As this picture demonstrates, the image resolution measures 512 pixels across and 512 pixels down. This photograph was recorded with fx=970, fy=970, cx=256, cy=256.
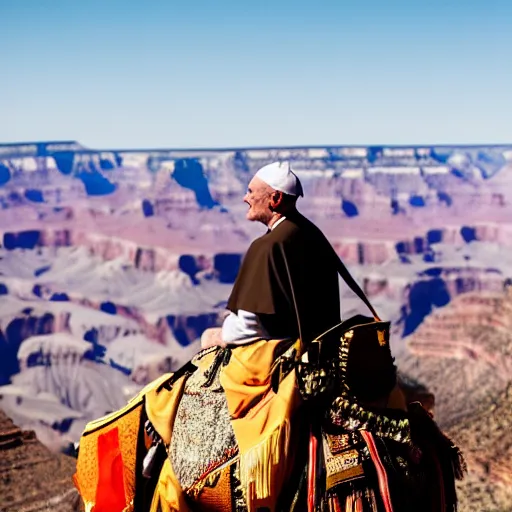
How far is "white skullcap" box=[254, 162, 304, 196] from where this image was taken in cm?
508

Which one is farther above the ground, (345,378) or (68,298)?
(345,378)

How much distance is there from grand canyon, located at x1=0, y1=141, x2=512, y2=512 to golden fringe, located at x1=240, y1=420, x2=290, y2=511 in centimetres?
111

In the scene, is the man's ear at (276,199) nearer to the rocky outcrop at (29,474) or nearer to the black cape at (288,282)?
the black cape at (288,282)

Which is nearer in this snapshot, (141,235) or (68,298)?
(68,298)

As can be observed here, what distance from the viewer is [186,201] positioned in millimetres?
194625

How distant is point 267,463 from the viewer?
4781mm

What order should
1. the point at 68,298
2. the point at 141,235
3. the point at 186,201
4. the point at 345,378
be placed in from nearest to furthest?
the point at 345,378, the point at 68,298, the point at 141,235, the point at 186,201

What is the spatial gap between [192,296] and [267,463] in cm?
13299

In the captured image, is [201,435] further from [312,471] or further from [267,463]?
[312,471]

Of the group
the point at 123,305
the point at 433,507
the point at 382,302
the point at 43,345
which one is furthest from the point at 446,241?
the point at 433,507

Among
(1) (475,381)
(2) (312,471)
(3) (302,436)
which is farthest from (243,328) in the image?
(1) (475,381)

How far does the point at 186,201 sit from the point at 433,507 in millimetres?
190531

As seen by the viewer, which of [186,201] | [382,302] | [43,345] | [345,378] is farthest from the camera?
[186,201]

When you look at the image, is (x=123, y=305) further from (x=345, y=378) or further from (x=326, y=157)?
(x=345, y=378)
